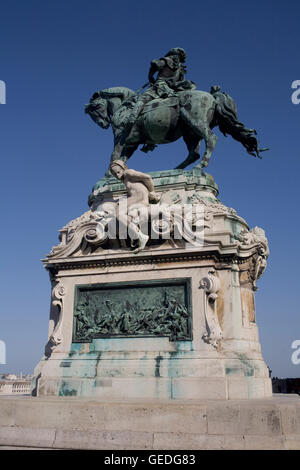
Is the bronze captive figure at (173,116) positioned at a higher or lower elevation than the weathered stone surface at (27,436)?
Result: higher

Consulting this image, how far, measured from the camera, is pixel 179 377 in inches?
364

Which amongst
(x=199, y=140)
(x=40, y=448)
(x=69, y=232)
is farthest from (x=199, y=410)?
(x=199, y=140)

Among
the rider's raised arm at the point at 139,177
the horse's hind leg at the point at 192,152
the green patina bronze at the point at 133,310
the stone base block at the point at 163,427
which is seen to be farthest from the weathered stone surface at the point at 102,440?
the horse's hind leg at the point at 192,152

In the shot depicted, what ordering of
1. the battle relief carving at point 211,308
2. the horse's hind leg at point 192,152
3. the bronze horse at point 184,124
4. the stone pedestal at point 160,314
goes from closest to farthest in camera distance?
the stone pedestal at point 160,314 < the battle relief carving at point 211,308 < the bronze horse at point 184,124 < the horse's hind leg at point 192,152

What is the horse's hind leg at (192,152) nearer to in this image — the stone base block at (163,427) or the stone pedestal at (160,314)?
the stone pedestal at (160,314)

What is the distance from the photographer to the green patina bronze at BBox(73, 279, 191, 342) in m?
9.97

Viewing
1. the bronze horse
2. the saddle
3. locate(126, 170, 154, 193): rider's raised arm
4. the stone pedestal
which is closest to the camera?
the stone pedestal

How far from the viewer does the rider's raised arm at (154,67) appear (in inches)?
556

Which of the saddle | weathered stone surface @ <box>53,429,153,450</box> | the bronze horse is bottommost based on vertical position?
weathered stone surface @ <box>53,429,153,450</box>

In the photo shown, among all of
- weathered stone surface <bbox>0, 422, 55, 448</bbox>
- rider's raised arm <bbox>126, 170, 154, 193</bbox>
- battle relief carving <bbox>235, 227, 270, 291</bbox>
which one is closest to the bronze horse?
rider's raised arm <bbox>126, 170, 154, 193</bbox>

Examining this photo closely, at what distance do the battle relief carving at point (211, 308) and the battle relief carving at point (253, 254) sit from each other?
3.54ft

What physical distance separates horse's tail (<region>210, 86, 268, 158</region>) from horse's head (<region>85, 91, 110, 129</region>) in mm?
3478

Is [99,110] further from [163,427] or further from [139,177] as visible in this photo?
[163,427]

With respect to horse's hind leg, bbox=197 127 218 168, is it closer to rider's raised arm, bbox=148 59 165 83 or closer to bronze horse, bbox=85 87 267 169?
bronze horse, bbox=85 87 267 169
